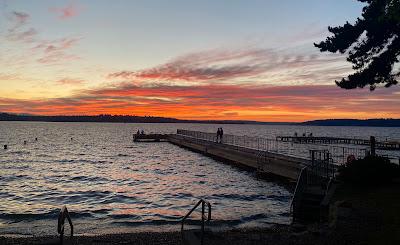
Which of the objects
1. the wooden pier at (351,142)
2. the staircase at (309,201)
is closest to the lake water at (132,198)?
the staircase at (309,201)

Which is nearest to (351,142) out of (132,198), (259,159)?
(259,159)

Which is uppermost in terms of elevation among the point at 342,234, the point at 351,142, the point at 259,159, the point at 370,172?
the point at 370,172

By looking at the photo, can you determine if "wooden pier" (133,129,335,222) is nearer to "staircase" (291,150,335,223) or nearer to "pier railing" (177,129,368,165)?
"staircase" (291,150,335,223)

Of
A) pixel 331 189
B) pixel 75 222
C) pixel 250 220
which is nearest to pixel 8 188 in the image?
pixel 75 222

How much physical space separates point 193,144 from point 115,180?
108ft

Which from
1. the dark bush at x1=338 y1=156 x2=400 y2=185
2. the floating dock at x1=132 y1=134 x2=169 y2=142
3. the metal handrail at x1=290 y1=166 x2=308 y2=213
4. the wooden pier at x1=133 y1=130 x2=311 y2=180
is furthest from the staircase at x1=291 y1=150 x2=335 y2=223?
the floating dock at x1=132 y1=134 x2=169 y2=142

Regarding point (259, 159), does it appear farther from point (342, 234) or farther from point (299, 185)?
point (342, 234)

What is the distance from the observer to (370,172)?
1711 centimetres

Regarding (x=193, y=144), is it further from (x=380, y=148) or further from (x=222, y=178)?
(x=380, y=148)

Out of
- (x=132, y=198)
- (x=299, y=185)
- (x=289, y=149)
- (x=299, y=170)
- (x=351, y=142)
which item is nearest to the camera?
(x=299, y=185)

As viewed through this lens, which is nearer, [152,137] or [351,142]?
[351,142]

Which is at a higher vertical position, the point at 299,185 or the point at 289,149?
the point at 299,185

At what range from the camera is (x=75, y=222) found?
1806 centimetres

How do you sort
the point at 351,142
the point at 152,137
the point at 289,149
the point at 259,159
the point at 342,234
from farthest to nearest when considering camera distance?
the point at 152,137 < the point at 351,142 < the point at 289,149 < the point at 259,159 < the point at 342,234
